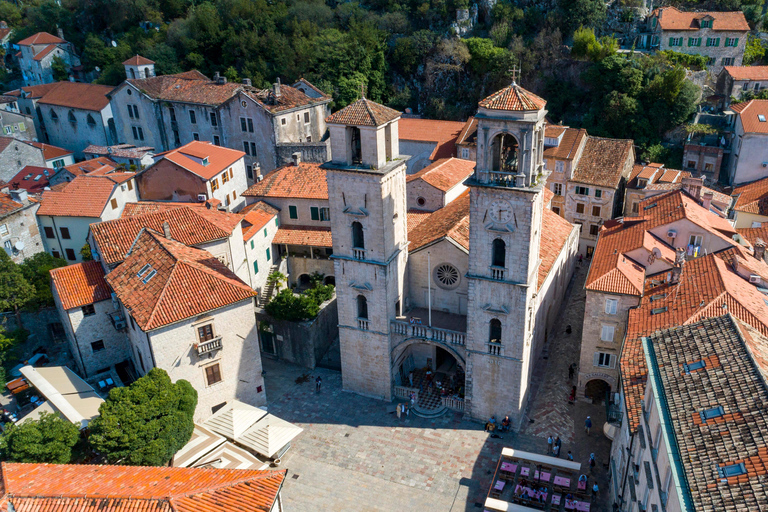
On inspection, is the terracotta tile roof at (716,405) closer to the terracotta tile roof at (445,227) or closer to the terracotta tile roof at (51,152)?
the terracotta tile roof at (445,227)

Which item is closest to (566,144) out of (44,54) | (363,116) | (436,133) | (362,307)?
(436,133)

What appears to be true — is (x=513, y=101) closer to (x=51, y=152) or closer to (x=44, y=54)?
(x=51, y=152)

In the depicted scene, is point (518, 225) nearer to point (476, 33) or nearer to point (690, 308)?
point (690, 308)

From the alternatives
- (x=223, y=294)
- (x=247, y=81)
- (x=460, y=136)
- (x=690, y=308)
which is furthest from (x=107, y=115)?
(x=690, y=308)

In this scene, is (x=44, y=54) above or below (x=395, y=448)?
above

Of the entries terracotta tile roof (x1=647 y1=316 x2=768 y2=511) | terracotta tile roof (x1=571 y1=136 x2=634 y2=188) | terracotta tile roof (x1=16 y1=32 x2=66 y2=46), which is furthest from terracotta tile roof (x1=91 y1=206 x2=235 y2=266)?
terracotta tile roof (x1=16 y1=32 x2=66 y2=46)

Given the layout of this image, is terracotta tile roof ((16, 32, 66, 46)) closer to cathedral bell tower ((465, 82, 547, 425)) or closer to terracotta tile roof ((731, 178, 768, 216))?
cathedral bell tower ((465, 82, 547, 425))
